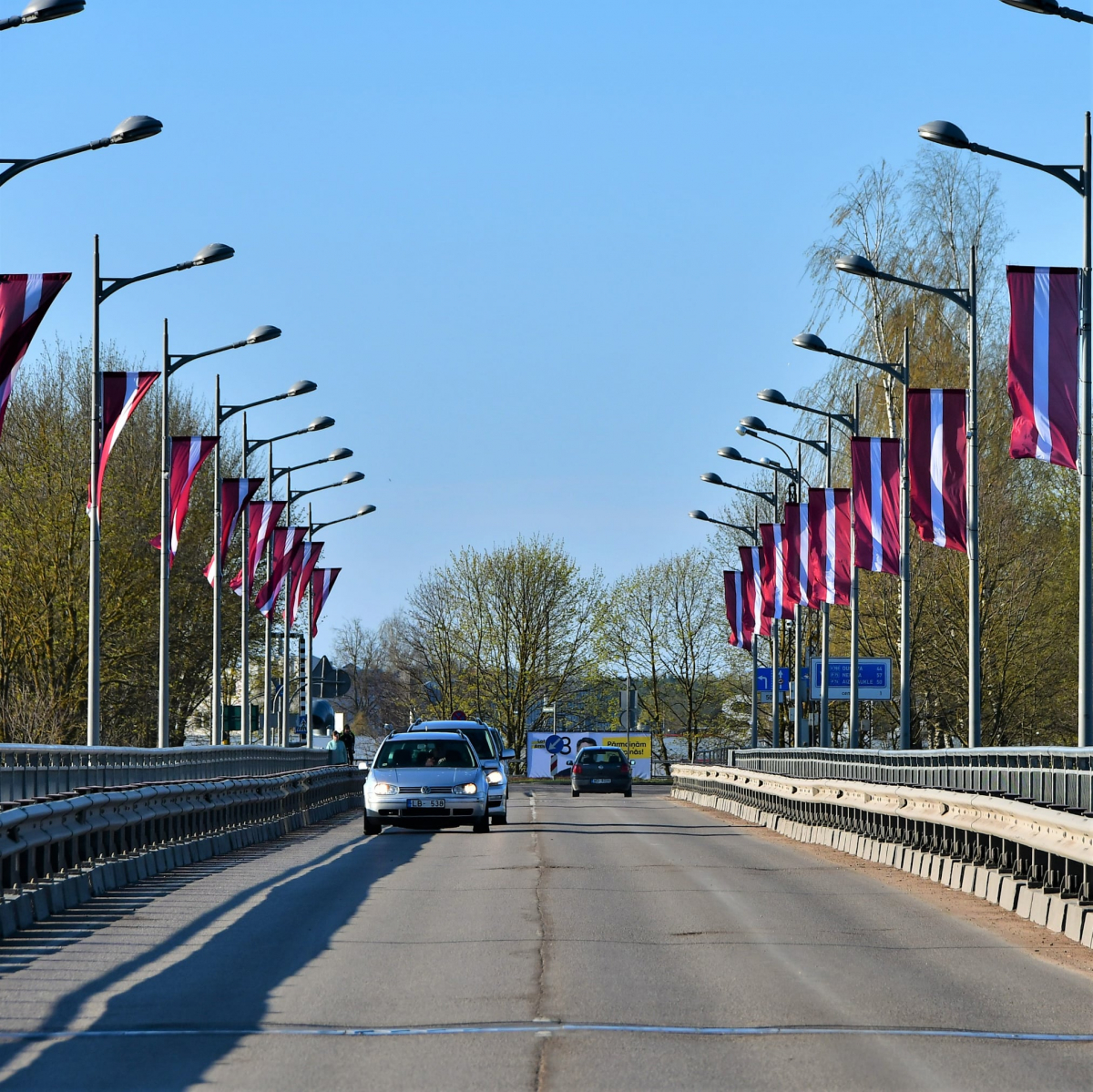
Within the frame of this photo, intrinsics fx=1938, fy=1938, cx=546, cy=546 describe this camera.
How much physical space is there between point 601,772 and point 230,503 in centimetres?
1951

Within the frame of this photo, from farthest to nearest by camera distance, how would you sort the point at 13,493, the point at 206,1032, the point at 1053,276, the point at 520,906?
1. the point at 13,493
2. the point at 1053,276
3. the point at 520,906
4. the point at 206,1032

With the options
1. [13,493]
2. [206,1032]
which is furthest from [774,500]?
[206,1032]

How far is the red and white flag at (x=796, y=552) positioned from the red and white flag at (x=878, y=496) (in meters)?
5.82

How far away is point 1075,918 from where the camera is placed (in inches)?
535

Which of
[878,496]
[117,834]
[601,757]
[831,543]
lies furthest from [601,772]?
[117,834]

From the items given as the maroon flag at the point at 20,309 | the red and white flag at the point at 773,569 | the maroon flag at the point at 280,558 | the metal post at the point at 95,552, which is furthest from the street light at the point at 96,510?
the red and white flag at the point at 773,569

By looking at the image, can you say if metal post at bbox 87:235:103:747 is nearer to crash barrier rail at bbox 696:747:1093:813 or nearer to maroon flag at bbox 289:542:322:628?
crash barrier rail at bbox 696:747:1093:813

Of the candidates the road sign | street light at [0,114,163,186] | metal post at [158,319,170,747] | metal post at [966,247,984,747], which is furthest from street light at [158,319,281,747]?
the road sign

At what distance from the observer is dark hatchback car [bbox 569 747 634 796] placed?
53.7 m

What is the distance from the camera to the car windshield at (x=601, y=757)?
177 feet

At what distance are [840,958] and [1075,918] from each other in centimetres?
244

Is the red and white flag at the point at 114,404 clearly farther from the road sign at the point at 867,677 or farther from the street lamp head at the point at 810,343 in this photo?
the road sign at the point at 867,677

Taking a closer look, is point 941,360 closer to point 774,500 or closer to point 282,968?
point 774,500

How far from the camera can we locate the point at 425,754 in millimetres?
27453
